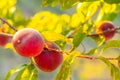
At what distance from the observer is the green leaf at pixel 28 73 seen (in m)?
1.00

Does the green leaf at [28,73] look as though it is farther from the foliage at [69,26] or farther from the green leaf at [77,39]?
the green leaf at [77,39]

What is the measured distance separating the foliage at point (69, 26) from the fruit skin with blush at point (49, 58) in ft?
0.07

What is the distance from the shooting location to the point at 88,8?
122cm

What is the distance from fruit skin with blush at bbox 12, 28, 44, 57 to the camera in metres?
0.86

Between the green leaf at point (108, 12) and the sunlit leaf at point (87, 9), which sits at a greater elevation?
the sunlit leaf at point (87, 9)

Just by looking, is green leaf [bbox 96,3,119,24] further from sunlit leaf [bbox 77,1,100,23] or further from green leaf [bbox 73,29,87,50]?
green leaf [bbox 73,29,87,50]

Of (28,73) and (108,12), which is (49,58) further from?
(108,12)

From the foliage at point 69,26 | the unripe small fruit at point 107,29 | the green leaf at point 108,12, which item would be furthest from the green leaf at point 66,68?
the green leaf at point 108,12

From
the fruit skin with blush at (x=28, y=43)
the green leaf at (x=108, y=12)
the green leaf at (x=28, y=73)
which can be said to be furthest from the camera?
the green leaf at (x=108, y=12)

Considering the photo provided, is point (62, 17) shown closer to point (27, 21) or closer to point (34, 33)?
point (27, 21)

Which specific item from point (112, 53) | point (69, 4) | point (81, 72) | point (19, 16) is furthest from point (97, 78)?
point (69, 4)

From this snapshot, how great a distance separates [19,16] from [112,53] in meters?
2.85

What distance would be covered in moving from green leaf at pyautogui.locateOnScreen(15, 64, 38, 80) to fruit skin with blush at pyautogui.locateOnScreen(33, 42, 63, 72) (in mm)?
87

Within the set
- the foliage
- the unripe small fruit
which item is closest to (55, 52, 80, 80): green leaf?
the foliage
